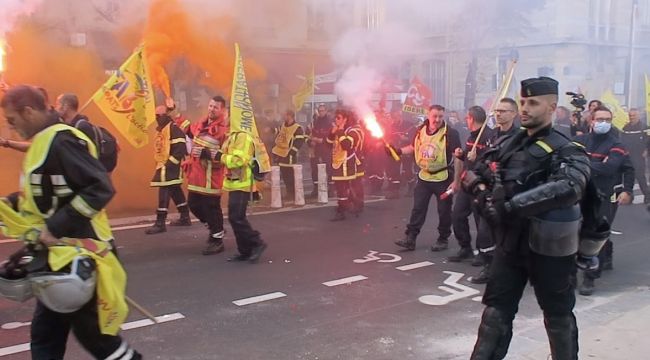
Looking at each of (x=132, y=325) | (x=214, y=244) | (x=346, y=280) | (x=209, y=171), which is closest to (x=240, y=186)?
(x=209, y=171)

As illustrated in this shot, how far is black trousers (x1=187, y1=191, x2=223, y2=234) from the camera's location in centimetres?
698

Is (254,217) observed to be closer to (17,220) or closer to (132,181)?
(132,181)

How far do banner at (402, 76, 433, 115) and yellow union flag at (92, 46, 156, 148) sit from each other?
5419 millimetres

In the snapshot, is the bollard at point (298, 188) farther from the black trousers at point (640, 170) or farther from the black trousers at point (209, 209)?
the black trousers at point (640, 170)

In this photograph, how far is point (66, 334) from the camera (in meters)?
3.12

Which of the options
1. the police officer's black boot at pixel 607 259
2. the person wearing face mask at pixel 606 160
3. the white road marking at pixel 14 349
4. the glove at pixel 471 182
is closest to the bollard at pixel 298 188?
the police officer's black boot at pixel 607 259

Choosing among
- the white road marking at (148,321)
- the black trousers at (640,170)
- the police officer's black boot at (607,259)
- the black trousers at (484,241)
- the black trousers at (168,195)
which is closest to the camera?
the white road marking at (148,321)

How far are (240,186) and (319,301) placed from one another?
1728 millimetres

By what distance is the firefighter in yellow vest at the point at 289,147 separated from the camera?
11.6m

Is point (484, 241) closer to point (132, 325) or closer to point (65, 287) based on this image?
point (132, 325)

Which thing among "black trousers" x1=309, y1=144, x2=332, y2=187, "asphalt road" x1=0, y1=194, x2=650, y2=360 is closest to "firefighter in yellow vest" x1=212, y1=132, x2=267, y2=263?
"asphalt road" x1=0, y1=194, x2=650, y2=360

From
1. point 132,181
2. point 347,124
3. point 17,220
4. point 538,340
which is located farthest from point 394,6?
point 17,220

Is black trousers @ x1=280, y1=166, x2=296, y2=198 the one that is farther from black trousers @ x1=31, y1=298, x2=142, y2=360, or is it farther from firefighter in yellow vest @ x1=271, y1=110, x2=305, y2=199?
black trousers @ x1=31, y1=298, x2=142, y2=360

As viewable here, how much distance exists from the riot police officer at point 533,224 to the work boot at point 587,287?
2.42 m
